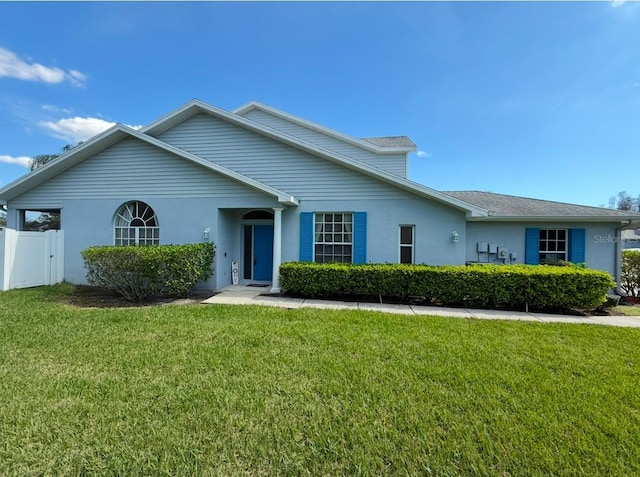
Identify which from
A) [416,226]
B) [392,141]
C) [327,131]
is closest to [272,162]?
[327,131]

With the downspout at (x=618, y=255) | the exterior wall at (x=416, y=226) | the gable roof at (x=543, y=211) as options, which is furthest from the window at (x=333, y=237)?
the downspout at (x=618, y=255)

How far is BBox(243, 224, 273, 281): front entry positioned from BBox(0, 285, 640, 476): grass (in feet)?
18.1

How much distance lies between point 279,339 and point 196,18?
38.5ft

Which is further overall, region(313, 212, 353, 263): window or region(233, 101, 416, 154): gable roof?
region(233, 101, 416, 154): gable roof

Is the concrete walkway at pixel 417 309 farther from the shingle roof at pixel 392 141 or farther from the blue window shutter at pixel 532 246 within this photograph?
the shingle roof at pixel 392 141

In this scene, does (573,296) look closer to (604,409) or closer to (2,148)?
(604,409)

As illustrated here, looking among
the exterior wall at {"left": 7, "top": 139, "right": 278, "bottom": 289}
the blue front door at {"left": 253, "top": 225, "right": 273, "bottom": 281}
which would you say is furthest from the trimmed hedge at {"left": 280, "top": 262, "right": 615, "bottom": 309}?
the exterior wall at {"left": 7, "top": 139, "right": 278, "bottom": 289}

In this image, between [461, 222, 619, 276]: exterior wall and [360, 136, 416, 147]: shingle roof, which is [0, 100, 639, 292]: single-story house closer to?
[461, 222, 619, 276]: exterior wall

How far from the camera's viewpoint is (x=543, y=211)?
1045 centimetres

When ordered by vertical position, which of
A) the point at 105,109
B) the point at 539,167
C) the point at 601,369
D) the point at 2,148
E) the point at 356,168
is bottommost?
the point at 601,369

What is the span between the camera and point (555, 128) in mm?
14648

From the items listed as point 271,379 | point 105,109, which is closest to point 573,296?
point 271,379

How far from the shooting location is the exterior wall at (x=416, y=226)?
9305 mm

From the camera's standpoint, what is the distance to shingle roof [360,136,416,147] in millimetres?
14267
